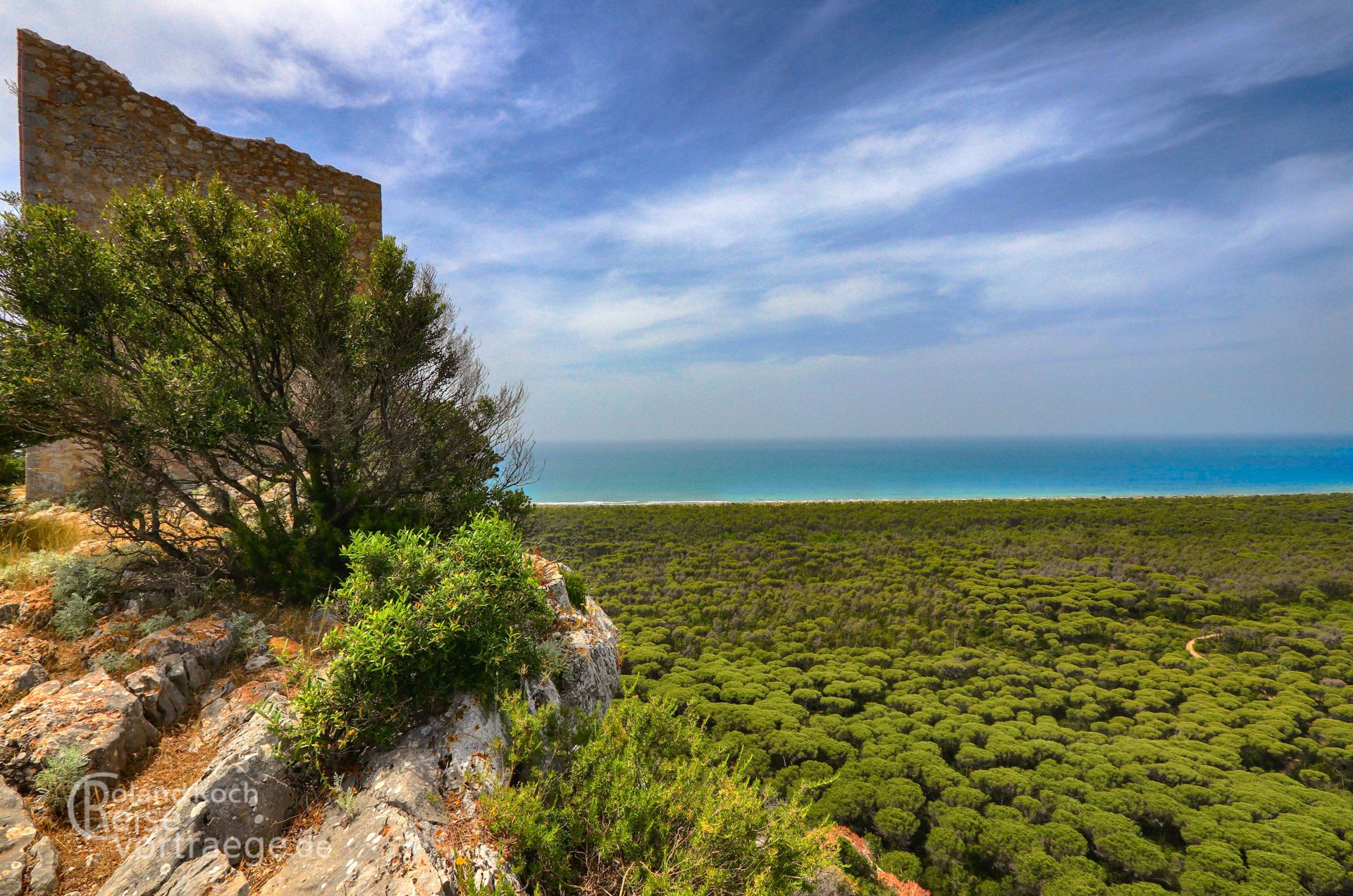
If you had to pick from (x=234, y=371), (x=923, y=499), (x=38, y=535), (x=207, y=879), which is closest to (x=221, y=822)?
(x=207, y=879)

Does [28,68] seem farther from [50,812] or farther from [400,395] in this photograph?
[50,812]

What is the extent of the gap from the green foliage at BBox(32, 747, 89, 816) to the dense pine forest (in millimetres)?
4146

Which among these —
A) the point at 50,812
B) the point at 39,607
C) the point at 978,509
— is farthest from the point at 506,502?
the point at 978,509

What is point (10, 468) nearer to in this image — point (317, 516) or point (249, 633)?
point (317, 516)

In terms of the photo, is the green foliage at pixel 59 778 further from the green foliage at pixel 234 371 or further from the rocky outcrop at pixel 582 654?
the rocky outcrop at pixel 582 654

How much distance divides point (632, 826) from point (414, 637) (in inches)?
82.8

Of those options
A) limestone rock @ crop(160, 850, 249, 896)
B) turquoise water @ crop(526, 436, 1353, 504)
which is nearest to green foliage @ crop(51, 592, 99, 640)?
limestone rock @ crop(160, 850, 249, 896)

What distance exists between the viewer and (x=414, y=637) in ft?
12.1

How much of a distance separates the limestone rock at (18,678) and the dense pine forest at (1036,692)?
4.78 metres

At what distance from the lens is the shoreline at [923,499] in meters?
45.3

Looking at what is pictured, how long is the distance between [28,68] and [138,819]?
10.5 meters

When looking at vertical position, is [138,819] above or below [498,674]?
below

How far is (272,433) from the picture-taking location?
5406mm

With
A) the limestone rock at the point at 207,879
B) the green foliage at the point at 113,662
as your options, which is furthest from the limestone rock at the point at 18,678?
Answer: the limestone rock at the point at 207,879
